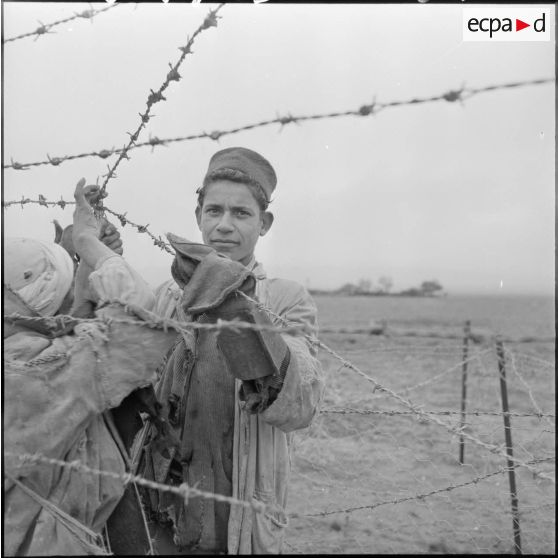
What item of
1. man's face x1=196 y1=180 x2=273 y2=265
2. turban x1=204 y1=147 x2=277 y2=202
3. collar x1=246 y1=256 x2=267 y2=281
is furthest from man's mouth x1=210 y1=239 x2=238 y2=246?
turban x1=204 y1=147 x2=277 y2=202

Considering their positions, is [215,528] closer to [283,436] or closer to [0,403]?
[283,436]

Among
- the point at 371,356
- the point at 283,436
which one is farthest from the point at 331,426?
the point at 371,356

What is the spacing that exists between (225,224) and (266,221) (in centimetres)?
25

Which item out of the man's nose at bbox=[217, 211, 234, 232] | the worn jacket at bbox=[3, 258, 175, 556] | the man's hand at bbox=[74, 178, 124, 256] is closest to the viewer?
the worn jacket at bbox=[3, 258, 175, 556]

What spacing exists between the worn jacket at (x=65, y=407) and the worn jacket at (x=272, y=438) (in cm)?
38

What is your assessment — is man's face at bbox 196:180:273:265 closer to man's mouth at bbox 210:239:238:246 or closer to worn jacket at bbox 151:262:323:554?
man's mouth at bbox 210:239:238:246

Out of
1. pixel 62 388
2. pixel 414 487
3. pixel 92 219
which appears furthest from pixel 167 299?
pixel 414 487

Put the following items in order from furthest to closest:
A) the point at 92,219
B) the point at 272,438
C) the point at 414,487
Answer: the point at 414,487, the point at 272,438, the point at 92,219

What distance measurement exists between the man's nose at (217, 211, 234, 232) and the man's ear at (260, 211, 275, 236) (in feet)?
0.63

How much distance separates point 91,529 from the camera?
1.25 metres

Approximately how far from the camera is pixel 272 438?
1.65 metres

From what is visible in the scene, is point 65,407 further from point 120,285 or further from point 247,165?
point 247,165

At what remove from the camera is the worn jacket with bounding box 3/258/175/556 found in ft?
3.68

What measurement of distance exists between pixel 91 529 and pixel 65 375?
393 millimetres
